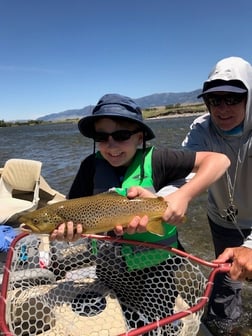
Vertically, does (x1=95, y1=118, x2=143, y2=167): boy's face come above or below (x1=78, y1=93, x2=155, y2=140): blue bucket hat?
below

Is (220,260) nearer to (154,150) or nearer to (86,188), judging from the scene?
(154,150)

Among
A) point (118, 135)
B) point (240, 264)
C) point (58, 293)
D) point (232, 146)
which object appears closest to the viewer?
point (240, 264)

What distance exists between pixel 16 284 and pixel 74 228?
0.87 metres

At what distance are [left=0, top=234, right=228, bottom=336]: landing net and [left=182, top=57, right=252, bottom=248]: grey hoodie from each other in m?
1.20

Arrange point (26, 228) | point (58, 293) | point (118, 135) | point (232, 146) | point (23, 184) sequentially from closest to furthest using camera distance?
point (26, 228) → point (118, 135) → point (58, 293) → point (232, 146) → point (23, 184)

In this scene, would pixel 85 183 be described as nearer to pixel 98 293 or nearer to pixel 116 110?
pixel 116 110

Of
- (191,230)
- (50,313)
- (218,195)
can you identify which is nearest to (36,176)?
(191,230)

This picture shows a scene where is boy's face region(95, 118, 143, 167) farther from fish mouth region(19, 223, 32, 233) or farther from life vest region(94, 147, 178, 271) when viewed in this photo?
fish mouth region(19, 223, 32, 233)

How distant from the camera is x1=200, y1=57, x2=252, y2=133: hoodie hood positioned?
10.6 ft

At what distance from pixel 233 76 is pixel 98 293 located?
2.18 meters

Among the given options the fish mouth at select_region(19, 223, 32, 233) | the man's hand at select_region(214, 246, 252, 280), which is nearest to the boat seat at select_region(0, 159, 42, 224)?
the fish mouth at select_region(19, 223, 32, 233)

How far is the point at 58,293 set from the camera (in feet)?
9.94

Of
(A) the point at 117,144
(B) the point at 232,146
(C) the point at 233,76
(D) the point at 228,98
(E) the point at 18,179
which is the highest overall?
(C) the point at 233,76

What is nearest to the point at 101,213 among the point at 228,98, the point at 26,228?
the point at 26,228
